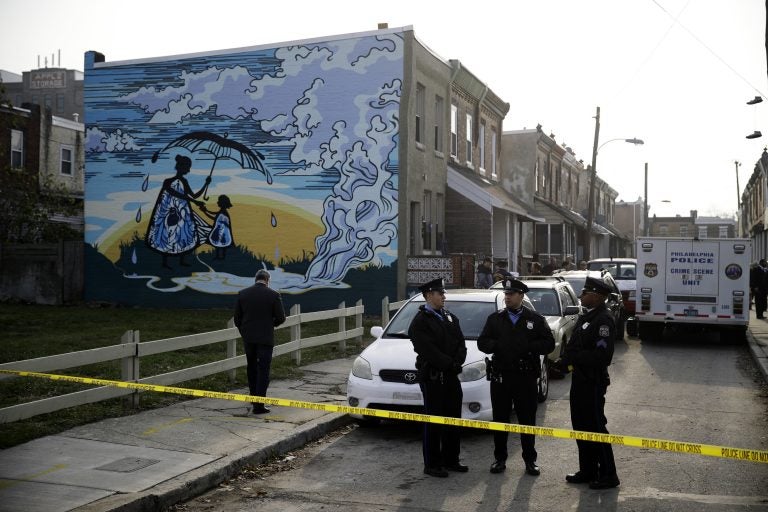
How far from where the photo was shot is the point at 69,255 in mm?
25906

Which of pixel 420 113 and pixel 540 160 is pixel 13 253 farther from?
pixel 540 160

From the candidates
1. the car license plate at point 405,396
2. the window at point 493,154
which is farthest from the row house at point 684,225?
the car license plate at point 405,396

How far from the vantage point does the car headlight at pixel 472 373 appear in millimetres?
9336

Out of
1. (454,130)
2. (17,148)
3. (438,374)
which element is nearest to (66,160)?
(17,148)

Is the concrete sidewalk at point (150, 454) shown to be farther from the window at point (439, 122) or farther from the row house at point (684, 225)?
the row house at point (684, 225)

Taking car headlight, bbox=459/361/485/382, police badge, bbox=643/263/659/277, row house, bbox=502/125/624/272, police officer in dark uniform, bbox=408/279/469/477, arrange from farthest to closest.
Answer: row house, bbox=502/125/624/272, police badge, bbox=643/263/659/277, car headlight, bbox=459/361/485/382, police officer in dark uniform, bbox=408/279/469/477

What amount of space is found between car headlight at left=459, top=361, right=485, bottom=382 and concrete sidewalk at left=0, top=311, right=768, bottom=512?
168 cm

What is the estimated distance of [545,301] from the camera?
1461cm

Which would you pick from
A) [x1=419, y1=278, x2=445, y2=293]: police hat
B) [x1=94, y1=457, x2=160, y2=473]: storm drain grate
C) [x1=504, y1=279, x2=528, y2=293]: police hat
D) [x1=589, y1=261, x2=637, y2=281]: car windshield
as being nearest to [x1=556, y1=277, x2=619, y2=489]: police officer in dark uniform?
[x1=504, y1=279, x2=528, y2=293]: police hat

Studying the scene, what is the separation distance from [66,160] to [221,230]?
57.2 ft

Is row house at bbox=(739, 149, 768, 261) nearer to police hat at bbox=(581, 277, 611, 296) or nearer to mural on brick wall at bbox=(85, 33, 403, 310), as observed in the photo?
mural on brick wall at bbox=(85, 33, 403, 310)

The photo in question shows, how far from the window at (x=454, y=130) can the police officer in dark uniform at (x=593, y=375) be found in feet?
69.1

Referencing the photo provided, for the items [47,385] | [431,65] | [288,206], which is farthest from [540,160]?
[47,385]

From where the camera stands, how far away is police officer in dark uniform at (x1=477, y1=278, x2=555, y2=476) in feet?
25.0
